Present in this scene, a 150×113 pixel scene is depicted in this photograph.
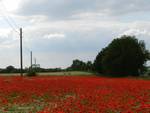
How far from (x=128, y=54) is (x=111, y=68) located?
4645mm

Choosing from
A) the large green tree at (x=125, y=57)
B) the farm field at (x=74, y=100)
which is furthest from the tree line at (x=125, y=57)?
the farm field at (x=74, y=100)

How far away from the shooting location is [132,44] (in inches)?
3590

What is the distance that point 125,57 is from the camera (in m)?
89.1

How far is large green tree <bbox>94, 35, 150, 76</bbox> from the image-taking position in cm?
8900

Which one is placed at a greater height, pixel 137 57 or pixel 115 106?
pixel 137 57

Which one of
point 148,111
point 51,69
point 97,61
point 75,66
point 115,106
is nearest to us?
point 148,111

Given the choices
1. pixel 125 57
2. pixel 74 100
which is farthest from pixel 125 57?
pixel 74 100

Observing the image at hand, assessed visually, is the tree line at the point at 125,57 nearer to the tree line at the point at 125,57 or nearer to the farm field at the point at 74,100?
the tree line at the point at 125,57

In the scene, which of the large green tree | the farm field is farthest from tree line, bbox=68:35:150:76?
the farm field

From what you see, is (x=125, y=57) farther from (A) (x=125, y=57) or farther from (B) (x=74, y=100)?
(B) (x=74, y=100)

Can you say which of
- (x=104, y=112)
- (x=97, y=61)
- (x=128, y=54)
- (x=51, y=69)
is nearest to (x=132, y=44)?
(x=128, y=54)

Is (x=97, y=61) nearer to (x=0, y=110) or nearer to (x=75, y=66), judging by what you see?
(x=75, y=66)

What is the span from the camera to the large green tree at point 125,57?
292 ft

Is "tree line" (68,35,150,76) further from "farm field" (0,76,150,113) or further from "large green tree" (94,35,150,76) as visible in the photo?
"farm field" (0,76,150,113)
